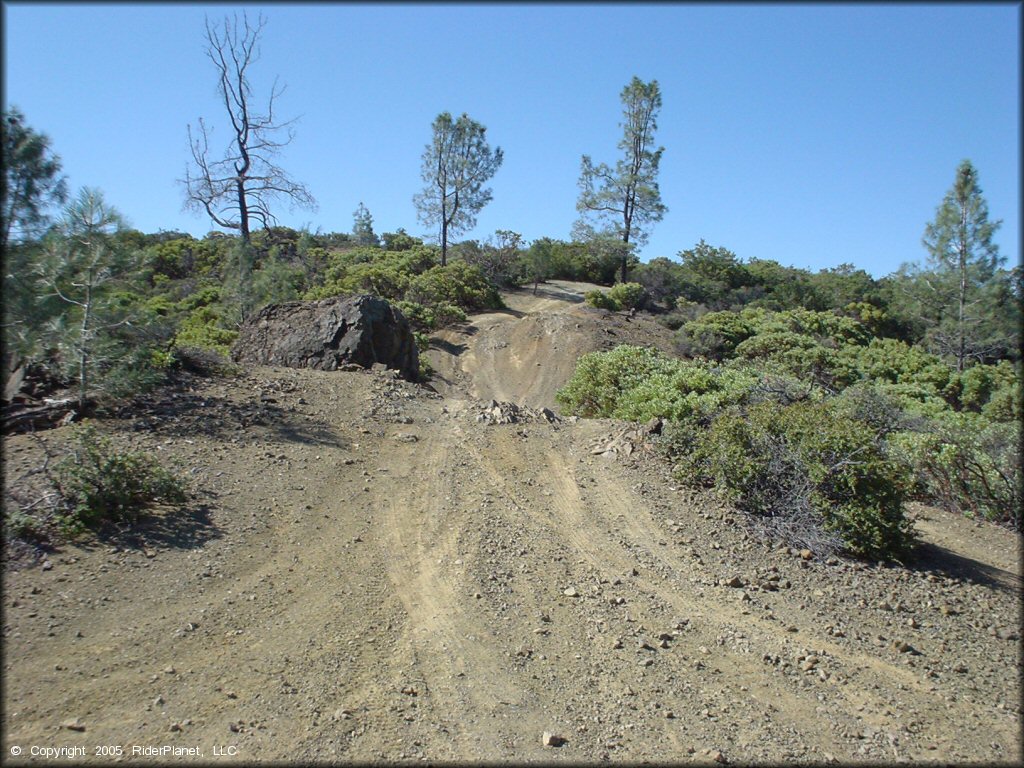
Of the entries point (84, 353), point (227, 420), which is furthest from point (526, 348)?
point (84, 353)

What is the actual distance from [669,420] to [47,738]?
21.9 ft

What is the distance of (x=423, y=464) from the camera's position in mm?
7895

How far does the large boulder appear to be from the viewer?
39.2 feet

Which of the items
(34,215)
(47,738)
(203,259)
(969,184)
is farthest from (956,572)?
(203,259)

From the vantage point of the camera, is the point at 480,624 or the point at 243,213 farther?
the point at 243,213

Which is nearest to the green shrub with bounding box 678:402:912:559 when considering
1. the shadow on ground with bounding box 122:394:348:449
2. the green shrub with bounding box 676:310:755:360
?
the shadow on ground with bounding box 122:394:348:449

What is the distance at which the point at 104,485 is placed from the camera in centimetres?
557

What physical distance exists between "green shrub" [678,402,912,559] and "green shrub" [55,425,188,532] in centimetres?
497

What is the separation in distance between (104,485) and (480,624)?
307cm

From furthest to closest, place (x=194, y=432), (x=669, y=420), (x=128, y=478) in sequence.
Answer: (x=669, y=420)
(x=194, y=432)
(x=128, y=478)

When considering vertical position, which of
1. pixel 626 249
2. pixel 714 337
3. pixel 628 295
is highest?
pixel 626 249

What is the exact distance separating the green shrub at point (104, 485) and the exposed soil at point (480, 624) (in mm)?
184

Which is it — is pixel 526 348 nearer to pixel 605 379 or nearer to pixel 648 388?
pixel 605 379

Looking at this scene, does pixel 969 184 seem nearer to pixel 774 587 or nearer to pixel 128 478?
pixel 774 587
